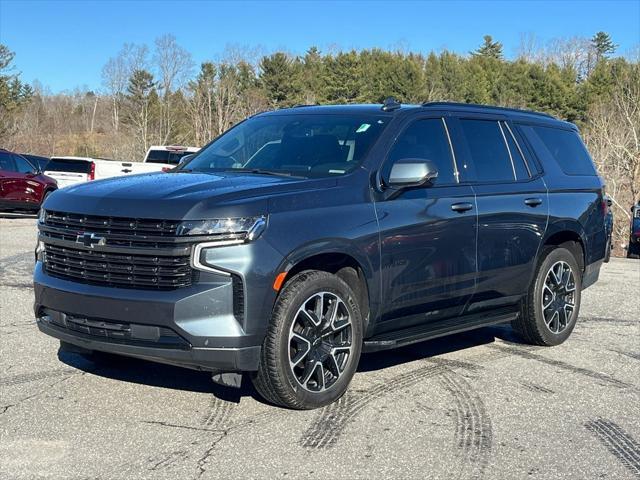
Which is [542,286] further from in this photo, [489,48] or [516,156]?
[489,48]

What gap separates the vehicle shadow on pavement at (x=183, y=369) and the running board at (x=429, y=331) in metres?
0.57

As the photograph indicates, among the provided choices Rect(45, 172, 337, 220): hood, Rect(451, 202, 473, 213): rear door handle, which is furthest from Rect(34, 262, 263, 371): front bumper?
Rect(451, 202, 473, 213): rear door handle

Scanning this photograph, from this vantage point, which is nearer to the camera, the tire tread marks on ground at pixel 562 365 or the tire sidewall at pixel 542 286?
the tire tread marks on ground at pixel 562 365

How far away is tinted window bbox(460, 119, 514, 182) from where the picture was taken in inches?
250

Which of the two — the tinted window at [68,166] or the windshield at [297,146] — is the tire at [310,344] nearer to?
the windshield at [297,146]

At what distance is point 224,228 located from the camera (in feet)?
14.6

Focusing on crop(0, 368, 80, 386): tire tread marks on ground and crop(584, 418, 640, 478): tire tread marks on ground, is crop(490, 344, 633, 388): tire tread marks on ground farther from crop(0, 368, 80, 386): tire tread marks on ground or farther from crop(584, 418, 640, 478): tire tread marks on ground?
crop(0, 368, 80, 386): tire tread marks on ground

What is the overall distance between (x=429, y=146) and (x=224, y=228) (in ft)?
7.05

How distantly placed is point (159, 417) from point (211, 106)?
1676 inches

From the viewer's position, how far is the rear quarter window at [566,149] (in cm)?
727

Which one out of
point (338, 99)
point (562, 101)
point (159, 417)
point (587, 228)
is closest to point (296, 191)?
point (159, 417)

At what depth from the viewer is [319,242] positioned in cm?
485

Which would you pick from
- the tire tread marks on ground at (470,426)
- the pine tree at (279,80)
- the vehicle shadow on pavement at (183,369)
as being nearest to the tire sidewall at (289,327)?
the vehicle shadow on pavement at (183,369)

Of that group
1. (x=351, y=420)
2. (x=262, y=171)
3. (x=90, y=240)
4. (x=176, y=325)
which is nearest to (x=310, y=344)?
(x=351, y=420)
